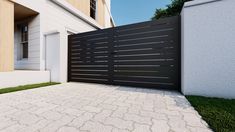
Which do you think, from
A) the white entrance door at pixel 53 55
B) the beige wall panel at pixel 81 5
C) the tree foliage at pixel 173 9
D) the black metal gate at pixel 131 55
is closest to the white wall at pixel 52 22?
the white entrance door at pixel 53 55

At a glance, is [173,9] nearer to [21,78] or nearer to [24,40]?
[24,40]

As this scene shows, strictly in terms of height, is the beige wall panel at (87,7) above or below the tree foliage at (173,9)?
below

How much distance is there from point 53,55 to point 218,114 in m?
5.22

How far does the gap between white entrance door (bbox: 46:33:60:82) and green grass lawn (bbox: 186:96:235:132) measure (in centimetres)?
457

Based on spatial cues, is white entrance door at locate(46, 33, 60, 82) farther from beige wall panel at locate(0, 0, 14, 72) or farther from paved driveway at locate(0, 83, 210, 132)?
paved driveway at locate(0, 83, 210, 132)

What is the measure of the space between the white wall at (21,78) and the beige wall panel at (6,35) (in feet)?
0.66

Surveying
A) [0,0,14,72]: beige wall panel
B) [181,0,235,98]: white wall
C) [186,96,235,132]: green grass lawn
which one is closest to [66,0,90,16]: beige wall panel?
[0,0,14,72]: beige wall panel

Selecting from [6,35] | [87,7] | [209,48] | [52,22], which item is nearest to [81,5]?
[87,7]

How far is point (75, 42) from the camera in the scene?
5.39 meters

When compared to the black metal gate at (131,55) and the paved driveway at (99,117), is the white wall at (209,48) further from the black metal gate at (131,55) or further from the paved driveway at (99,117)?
the paved driveway at (99,117)

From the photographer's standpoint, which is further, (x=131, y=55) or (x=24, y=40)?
(x=24, y=40)

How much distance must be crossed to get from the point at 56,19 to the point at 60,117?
5.24 meters

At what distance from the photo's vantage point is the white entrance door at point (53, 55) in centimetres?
501

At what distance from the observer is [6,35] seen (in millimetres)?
3963
